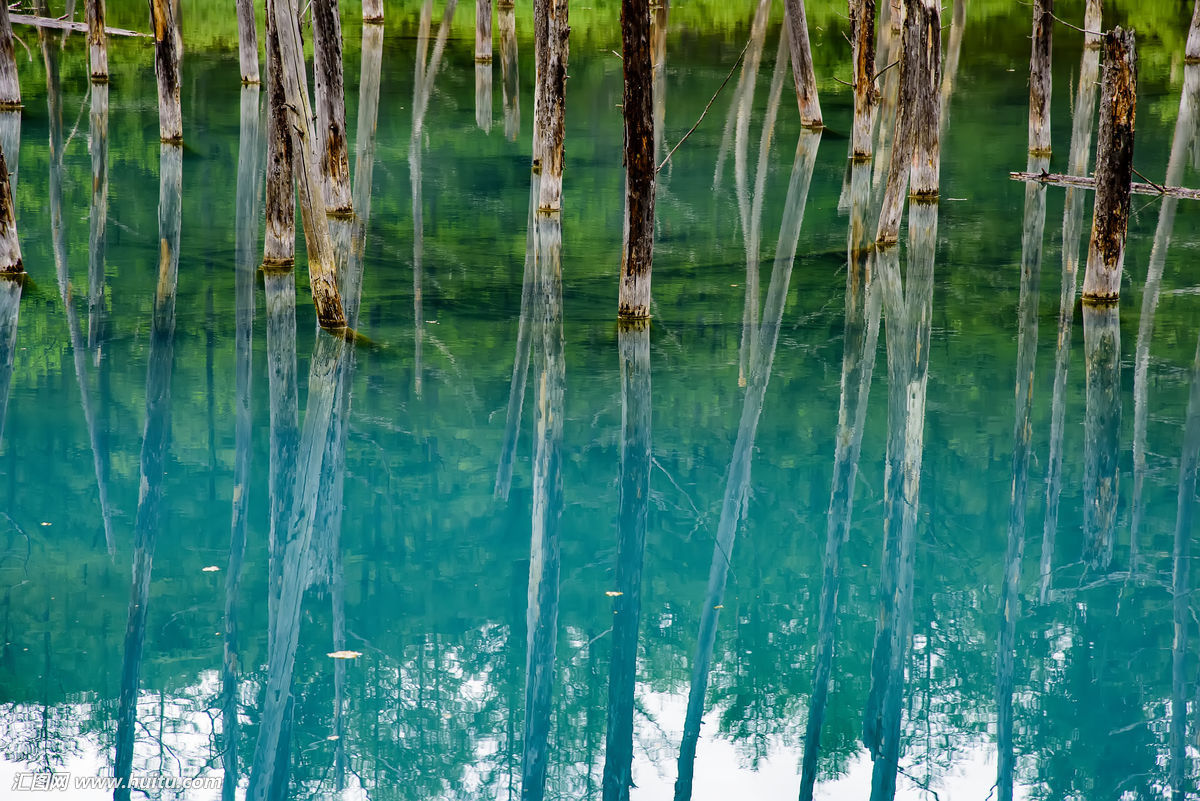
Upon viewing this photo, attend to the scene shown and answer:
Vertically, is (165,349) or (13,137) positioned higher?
(13,137)

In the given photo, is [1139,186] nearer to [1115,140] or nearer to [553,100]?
[1115,140]

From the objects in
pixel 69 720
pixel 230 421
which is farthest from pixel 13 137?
pixel 69 720

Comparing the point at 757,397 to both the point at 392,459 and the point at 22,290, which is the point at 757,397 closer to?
the point at 392,459

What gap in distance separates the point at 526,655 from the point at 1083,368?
17.5 feet

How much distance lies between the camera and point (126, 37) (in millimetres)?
24812

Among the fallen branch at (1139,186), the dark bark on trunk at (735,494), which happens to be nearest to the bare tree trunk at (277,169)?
the dark bark on trunk at (735,494)

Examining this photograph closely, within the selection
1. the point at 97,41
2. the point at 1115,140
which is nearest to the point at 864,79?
the point at 1115,140

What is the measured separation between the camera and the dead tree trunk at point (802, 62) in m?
15.2

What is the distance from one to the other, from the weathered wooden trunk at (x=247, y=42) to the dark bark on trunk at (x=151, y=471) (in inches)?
147

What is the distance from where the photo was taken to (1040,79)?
14656 millimetres

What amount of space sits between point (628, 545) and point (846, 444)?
193 cm

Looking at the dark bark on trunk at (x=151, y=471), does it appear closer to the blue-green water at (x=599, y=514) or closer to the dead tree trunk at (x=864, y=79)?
the blue-green water at (x=599, y=514)

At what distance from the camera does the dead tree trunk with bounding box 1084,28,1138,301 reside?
9461mm

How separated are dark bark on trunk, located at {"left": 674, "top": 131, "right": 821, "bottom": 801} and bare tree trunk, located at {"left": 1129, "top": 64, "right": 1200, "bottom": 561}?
2168mm
